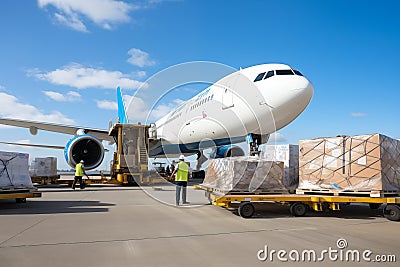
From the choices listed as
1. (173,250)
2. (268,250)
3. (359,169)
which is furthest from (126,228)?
(359,169)

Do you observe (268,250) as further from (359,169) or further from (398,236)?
(359,169)

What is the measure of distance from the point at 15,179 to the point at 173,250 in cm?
598

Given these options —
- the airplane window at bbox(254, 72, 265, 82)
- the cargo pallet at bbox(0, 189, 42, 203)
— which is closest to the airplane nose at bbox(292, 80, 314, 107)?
the airplane window at bbox(254, 72, 265, 82)

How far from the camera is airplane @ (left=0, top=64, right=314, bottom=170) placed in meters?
9.88

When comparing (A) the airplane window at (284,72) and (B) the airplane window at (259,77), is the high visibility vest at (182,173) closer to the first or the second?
(B) the airplane window at (259,77)

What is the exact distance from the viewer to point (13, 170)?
8.00m

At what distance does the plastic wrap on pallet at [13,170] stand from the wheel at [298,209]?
675 cm

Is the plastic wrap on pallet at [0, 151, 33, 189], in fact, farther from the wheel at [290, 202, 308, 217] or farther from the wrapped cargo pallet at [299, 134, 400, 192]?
the wrapped cargo pallet at [299, 134, 400, 192]

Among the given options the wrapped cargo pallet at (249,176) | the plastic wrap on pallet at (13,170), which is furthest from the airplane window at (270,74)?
the plastic wrap on pallet at (13,170)

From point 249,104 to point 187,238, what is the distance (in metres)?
6.76

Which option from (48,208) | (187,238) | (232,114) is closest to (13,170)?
(48,208)

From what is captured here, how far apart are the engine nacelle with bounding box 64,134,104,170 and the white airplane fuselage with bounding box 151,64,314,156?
193 inches

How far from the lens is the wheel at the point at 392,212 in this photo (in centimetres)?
628

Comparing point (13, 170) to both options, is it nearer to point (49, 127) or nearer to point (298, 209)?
point (298, 209)
